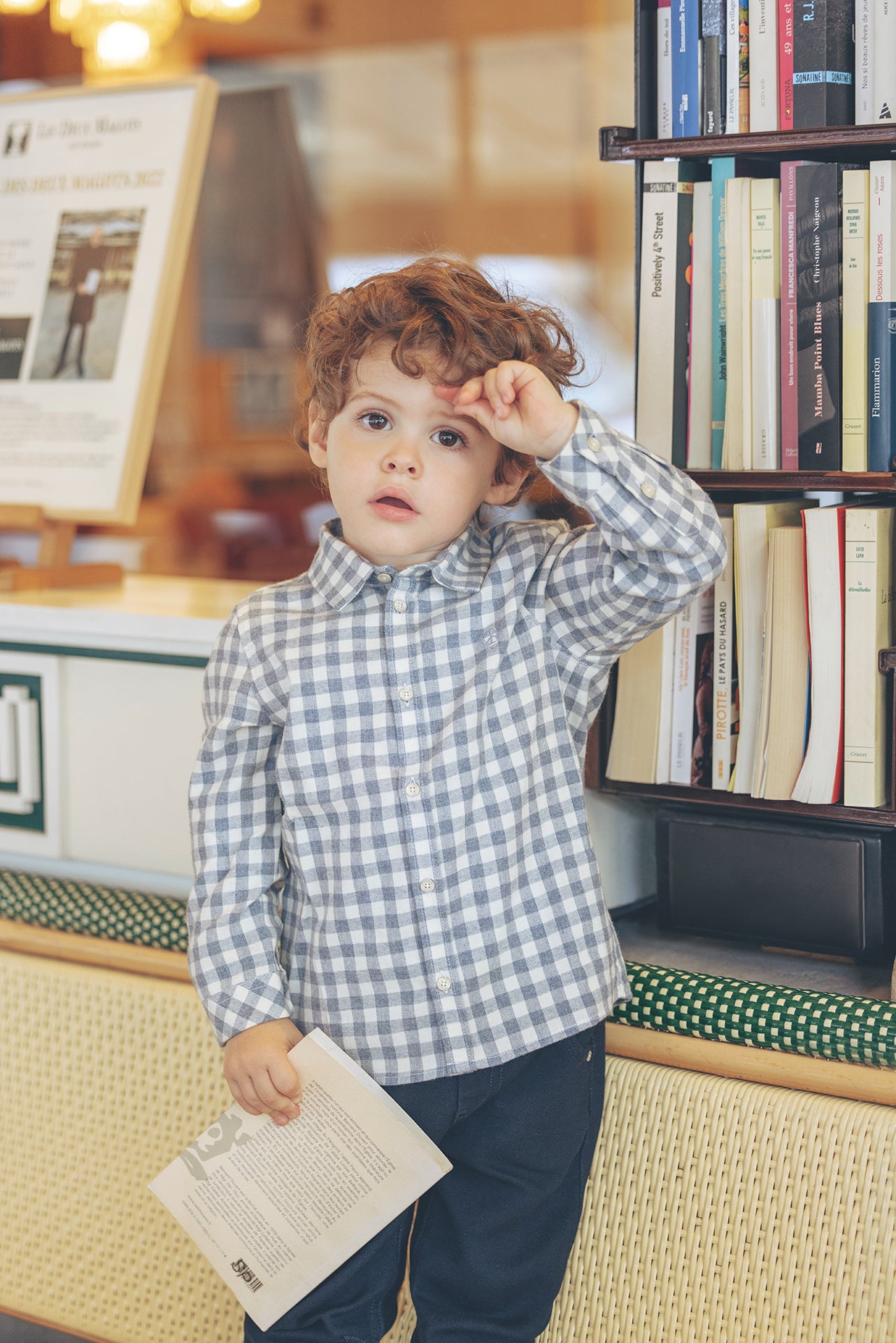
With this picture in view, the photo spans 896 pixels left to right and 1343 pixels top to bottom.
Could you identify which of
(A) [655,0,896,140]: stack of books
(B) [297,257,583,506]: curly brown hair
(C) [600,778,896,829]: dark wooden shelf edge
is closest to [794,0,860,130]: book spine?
(A) [655,0,896,140]: stack of books

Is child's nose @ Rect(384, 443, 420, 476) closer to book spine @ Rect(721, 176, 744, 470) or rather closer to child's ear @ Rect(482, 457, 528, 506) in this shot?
child's ear @ Rect(482, 457, 528, 506)

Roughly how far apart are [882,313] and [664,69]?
347 mm

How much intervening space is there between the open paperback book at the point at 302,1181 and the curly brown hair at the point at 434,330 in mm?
568

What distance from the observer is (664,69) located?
53.7 inches

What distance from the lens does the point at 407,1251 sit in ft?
4.29

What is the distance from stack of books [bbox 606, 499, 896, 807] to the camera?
1.31 m

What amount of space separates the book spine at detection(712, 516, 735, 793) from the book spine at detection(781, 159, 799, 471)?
104 mm

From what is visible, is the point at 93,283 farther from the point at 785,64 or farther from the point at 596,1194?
the point at 596,1194

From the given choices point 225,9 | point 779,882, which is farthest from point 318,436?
point 225,9

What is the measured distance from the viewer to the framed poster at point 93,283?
1.97 meters

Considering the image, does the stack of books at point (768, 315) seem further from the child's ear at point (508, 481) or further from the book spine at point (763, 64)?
the child's ear at point (508, 481)

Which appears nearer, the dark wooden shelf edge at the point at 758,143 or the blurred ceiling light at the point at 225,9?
the dark wooden shelf edge at the point at 758,143

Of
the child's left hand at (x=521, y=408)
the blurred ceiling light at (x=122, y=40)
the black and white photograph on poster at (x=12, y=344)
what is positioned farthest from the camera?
the blurred ceiling light at (x=122, y=40)

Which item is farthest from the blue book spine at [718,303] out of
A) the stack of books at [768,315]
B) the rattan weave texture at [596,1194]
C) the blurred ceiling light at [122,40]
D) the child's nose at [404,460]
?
the blurred ceiling light at [122,40]
